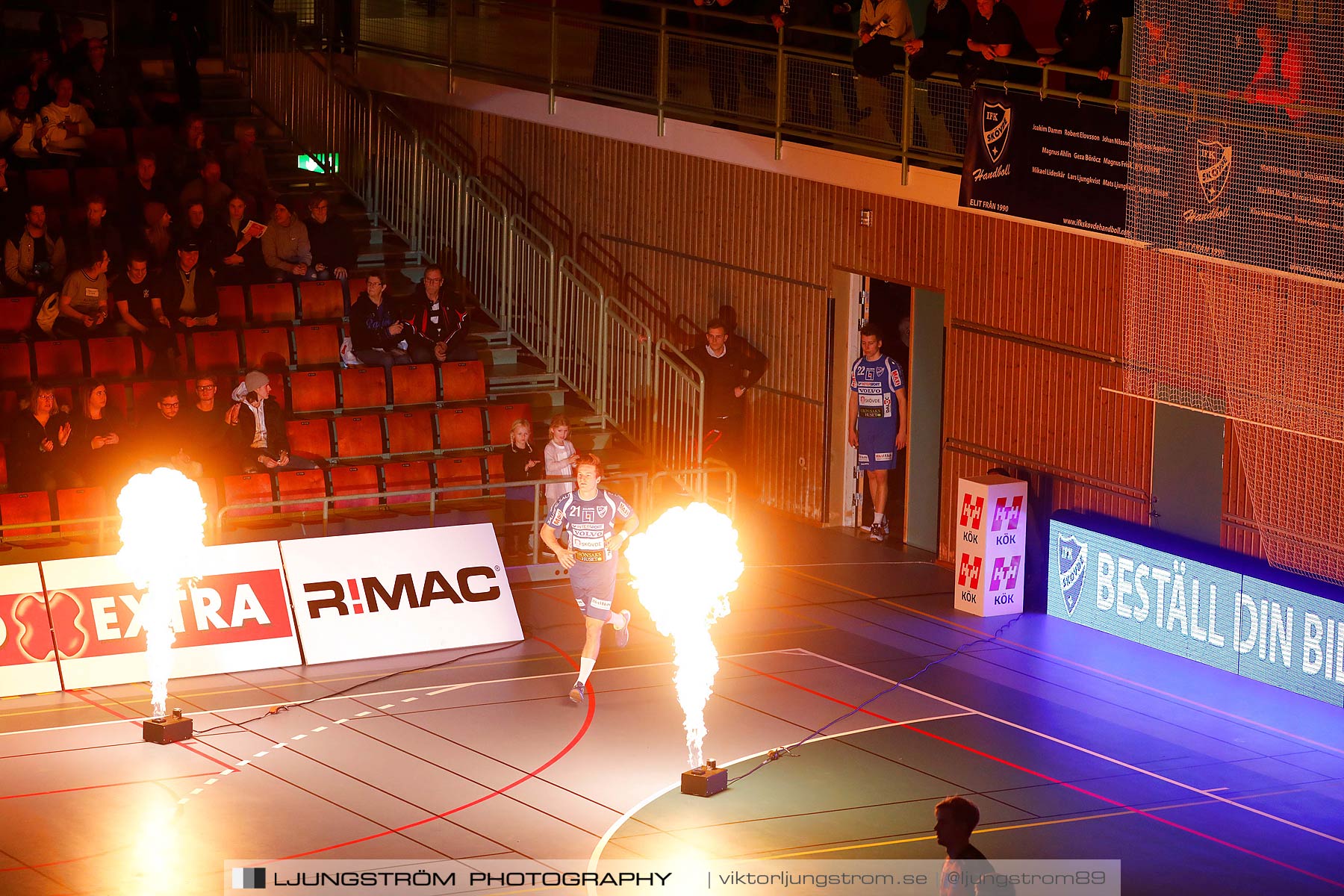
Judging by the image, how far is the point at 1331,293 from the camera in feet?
48.3

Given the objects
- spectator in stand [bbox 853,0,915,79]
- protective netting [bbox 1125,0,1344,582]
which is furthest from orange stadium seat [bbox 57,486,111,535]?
protective netting [bbox 1125,0,1344,582]

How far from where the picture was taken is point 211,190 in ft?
72.6

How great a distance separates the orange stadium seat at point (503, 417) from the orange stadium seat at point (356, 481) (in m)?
1.85

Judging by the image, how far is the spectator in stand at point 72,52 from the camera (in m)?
23.0

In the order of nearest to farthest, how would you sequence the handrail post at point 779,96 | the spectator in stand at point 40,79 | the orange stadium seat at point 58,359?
the orange stadium seat at point 58,359
the handrail post at point 779,96
the spectator in stand at point 40,79

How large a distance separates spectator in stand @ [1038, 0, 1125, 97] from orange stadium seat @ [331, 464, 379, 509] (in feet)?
26.6

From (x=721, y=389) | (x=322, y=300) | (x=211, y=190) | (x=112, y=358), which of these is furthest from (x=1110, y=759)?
(x=211, y=190)

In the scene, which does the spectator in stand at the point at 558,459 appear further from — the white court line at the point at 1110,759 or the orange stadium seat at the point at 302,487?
the white court line at the point at 1110,759

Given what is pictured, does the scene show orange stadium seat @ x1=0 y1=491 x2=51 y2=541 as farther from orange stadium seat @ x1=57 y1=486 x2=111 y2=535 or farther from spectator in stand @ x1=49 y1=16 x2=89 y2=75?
spectator in stand @ x1=49 y1=16 x2=89 y2=75

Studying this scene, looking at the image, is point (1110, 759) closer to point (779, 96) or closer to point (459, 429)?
point (779, 96)

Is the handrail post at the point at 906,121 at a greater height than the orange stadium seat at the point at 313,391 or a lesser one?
greater

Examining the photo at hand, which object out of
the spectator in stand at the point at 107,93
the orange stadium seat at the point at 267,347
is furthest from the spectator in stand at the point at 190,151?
the orange stadium seat at the point at 267,347

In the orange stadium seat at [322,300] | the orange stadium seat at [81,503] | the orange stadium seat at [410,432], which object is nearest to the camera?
the orange stadium seat at [81,503]

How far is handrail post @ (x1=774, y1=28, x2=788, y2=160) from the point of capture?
19.6 metres
